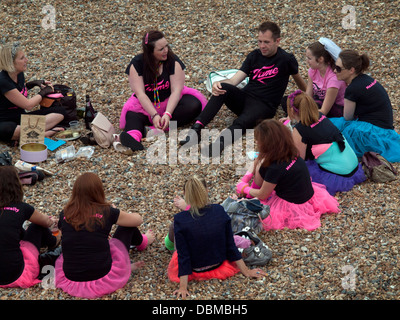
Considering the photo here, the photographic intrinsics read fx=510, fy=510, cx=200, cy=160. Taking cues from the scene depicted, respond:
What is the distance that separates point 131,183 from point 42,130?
4.86ft

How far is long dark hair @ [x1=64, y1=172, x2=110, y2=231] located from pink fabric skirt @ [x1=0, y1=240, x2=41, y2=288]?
60 centimetres

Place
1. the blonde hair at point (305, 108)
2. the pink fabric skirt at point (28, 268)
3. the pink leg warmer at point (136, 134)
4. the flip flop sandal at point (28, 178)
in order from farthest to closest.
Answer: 1. the pink leg warmer at point (136, 134)
2. the flip flop sandal at point (28, 178)
3. the blonde hair at point (305, 108)
4. the pink fabric skirt at point (28, 268)

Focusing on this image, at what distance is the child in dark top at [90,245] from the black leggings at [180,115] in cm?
249

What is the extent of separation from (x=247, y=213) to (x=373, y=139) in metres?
2.08

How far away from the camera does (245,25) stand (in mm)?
9148

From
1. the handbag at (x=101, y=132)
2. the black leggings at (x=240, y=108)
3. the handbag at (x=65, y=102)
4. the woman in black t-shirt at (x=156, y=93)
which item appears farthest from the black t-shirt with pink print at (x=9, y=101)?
the black leggings at (x=240, y=108)

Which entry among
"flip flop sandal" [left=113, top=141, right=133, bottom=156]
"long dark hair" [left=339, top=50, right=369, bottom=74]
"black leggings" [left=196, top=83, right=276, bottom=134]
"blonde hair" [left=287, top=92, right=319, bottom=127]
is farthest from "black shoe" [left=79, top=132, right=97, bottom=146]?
"long dark hair" [left=339, top=50, right=369, bottom=74]

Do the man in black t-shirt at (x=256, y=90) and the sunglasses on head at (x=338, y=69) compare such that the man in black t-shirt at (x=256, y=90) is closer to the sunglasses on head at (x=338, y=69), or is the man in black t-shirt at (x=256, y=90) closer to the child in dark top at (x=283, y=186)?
the sunglasses on head at (x=338, y=69)

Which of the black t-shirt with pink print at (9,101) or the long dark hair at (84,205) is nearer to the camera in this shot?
the long dark hair at (84,205)

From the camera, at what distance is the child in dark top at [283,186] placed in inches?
184

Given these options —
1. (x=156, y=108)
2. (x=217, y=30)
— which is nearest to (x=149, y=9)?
(x=217, y=30)

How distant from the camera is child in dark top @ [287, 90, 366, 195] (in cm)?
521

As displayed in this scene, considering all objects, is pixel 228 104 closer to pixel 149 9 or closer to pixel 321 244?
pixel 321 244

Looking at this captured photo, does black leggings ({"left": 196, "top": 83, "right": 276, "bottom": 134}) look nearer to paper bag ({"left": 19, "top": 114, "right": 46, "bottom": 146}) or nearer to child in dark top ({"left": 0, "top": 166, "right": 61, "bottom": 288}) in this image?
paper bag ({"left": 19, "top": 114, "right": 46, "bottom": 146})
